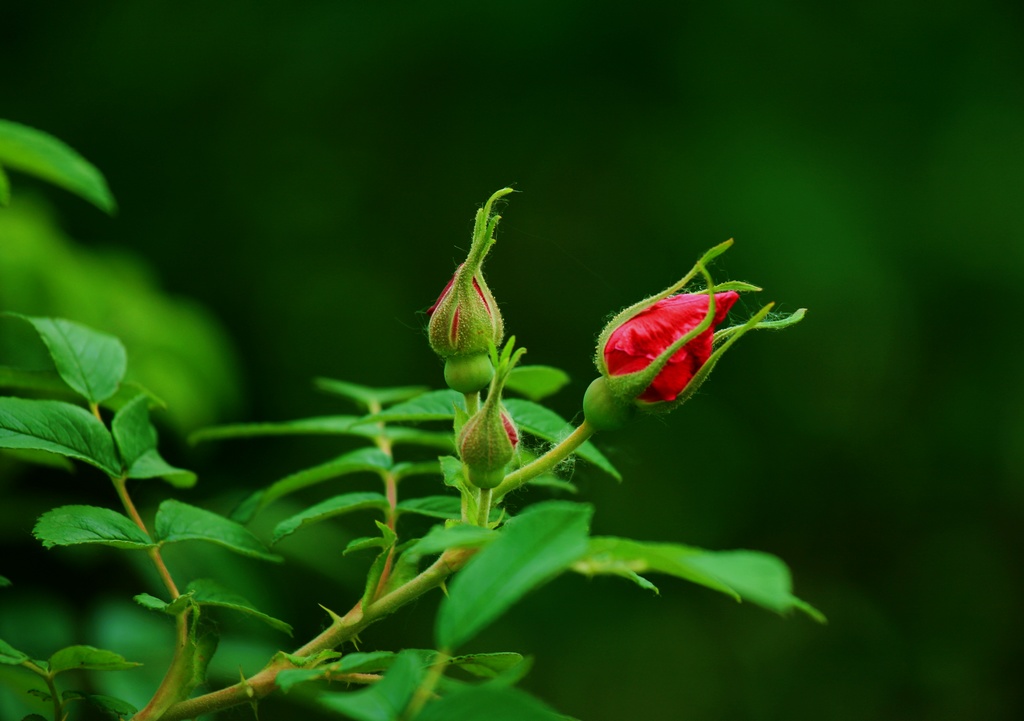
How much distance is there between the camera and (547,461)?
869 mm

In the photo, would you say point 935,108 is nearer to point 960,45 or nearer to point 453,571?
point 960,45

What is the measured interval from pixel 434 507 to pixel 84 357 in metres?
0.46

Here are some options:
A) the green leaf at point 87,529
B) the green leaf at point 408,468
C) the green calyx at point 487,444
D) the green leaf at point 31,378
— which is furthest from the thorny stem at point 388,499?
the green leaf at point 31,378

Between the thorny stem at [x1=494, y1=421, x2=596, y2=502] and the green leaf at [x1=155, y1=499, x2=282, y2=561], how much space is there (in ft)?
0.95

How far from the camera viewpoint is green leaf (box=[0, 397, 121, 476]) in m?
0.94

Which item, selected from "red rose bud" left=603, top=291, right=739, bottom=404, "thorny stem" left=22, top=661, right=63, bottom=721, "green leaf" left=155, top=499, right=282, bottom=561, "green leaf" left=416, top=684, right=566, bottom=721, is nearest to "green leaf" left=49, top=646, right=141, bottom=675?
"thorny stem" left=22, top=661, right=63, bottom=721

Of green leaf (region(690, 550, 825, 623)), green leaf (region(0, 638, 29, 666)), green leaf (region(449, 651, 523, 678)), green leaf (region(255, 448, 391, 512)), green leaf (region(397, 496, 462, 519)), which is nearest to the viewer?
green leaf (region(690, 550, 825, 623))

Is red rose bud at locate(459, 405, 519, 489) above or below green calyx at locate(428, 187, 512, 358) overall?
below

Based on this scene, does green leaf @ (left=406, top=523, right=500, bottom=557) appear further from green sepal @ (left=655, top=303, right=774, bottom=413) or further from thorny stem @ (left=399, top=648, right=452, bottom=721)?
green sepal @ (left=655, top=303, right=774, bottom=413)

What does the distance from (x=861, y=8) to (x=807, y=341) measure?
1324 millimetres

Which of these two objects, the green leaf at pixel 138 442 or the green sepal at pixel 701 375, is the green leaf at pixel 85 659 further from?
the green sepal at pixel 701 375

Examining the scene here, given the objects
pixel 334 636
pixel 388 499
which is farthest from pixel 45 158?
pixel 334 636

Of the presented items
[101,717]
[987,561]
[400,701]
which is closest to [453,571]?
[400,701]

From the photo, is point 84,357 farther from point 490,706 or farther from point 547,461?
point 490,706
